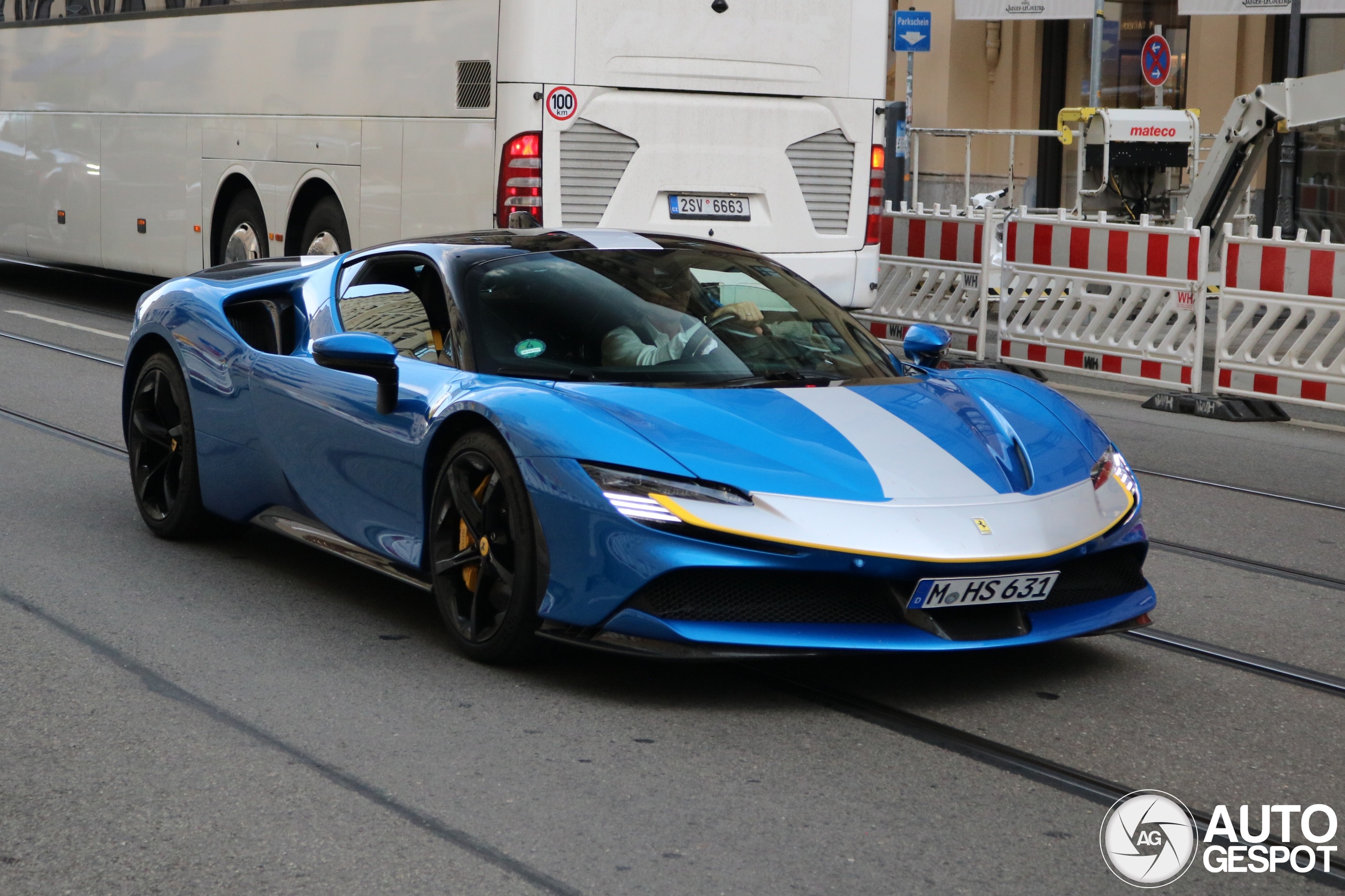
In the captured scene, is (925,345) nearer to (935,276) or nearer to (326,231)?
(326,231)

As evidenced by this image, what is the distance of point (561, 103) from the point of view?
10898mm

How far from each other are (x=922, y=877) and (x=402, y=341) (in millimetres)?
2725

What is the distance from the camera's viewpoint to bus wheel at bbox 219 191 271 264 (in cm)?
1367

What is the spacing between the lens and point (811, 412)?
4.86m

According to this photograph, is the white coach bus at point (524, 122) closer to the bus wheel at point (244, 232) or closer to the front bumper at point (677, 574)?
the bus wheel at point (244, 232)

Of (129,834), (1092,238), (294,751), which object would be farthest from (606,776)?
(1092,238)

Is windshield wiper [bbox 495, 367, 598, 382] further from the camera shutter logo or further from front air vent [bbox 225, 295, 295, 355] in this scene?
the camera shutter logo

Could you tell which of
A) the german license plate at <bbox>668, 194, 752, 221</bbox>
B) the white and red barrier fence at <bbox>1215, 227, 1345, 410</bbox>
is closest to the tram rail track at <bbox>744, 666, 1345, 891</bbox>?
the german license plate at <bbox>668, 194, 752, 221</bbox>

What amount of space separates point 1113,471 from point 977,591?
0.82 m

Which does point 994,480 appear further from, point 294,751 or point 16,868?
point 16,868

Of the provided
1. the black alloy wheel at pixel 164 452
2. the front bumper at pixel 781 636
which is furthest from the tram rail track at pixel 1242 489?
the black alloy wheel at pixel 164 452

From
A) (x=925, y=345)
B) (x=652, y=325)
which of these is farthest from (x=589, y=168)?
(x=652, y=325)

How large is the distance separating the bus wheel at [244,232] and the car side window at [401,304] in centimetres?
789

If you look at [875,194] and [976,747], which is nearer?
[976,747]
